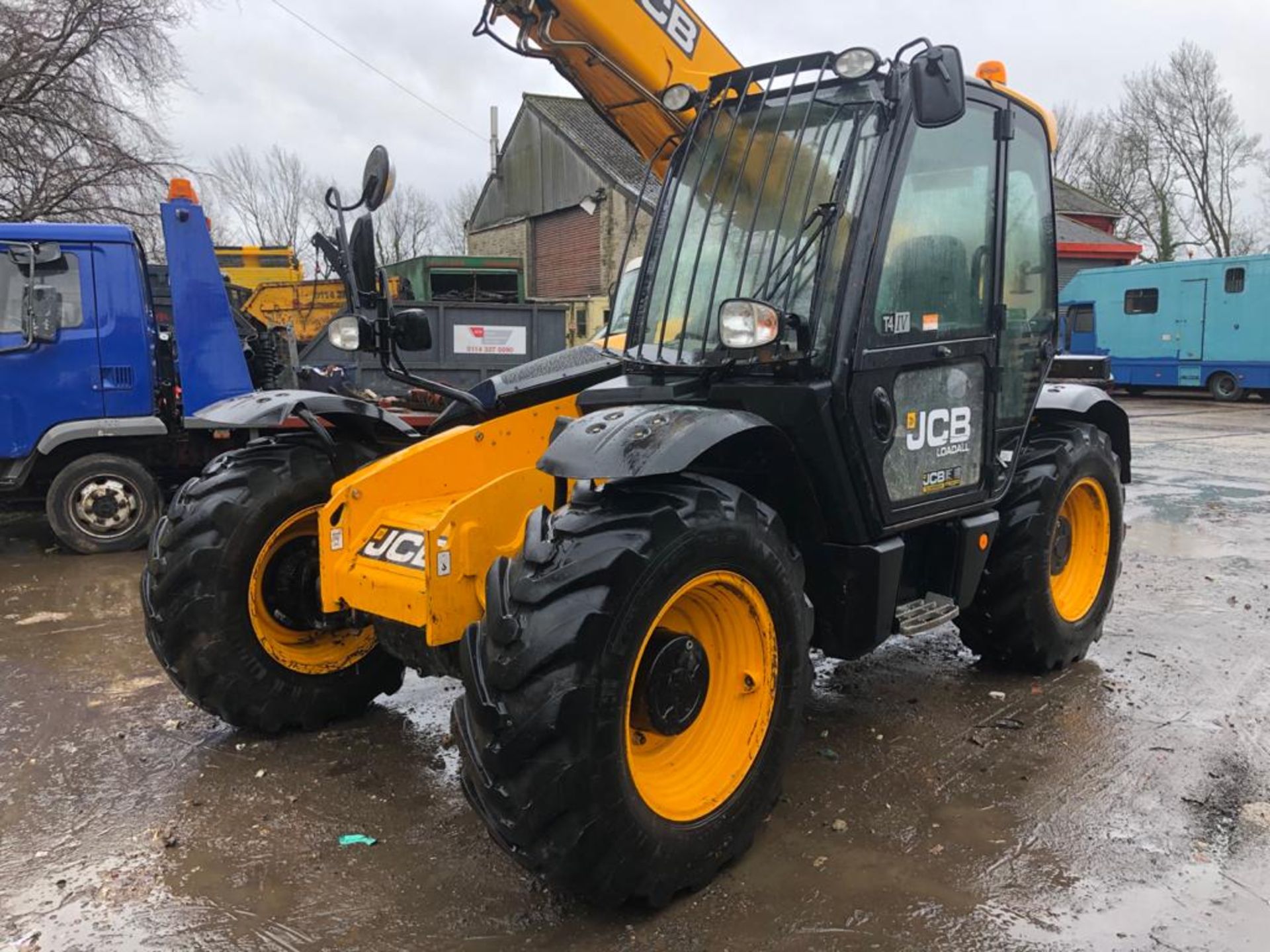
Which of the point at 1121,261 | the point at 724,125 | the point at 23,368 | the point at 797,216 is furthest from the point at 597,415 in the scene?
the point at 1121,261

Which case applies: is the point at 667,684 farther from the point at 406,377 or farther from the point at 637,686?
the point at 406,377

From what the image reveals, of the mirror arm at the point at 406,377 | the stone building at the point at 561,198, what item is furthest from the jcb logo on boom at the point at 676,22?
the stone building at the point at 561,198

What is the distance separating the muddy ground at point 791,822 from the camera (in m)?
2.76

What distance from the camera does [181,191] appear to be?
778 cm

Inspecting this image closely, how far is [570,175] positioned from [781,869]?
2879 cm

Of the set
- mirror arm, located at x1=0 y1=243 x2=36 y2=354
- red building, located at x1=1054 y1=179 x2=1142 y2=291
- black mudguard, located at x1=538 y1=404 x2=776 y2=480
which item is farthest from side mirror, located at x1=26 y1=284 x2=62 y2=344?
red building, located at x1=1054 y1=179 x2=1142 y2=291

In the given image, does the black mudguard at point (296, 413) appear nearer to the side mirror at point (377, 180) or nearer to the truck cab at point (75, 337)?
the side mirror at point (377, 180)

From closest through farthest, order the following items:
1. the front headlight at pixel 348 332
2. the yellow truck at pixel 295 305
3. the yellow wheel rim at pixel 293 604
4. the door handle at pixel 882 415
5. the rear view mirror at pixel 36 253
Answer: the door handle at pixel 882 415, the front headlight at pixel 348 332, the yellow wheel rim at pixel 293 604, the rear view mirror at pixel 36 253, the yellow truck at pixel 295 305

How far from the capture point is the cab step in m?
3.67

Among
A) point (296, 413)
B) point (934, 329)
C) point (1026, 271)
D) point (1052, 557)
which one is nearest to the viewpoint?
point (934, 329)

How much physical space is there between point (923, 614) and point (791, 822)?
96cm

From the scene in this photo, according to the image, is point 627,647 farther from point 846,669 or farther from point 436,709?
point 846,669

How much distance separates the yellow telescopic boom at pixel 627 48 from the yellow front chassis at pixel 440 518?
1514 mm

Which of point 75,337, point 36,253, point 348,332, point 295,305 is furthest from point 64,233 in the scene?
point 295,305
